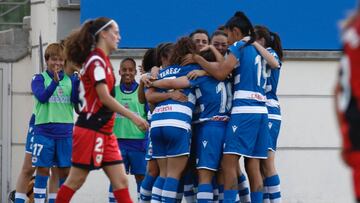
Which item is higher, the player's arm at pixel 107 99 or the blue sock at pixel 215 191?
the player's arm at pixel 107 99

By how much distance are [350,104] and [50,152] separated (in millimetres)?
6395

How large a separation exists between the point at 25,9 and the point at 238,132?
23.8 feet

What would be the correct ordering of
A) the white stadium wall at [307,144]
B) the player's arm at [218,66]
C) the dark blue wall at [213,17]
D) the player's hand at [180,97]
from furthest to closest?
1. the white stadium wall at [307,144]
2. the dark blue wall at [213,17]
3. the player's hand at [180,97]
4. the player's arm at [218,66]

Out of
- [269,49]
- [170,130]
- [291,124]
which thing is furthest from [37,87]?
[291,124]

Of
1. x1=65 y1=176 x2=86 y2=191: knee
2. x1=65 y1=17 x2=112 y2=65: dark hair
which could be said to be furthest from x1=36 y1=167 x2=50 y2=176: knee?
x1=65 y1=17 x2=112 y2=65: dark hair

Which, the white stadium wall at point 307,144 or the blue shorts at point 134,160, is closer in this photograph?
the blue shorts at point 134,160

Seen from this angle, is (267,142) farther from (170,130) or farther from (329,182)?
(329,182)

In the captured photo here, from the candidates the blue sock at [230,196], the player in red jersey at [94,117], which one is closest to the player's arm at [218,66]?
the blue sock at [230,196]

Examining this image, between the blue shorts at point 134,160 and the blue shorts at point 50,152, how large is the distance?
0.85m

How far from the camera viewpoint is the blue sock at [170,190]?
1006cm

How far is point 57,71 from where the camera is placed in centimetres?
1117

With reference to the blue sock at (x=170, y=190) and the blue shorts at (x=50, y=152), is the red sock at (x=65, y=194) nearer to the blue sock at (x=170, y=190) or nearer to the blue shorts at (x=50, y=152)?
the blue sock at (x=170, y=190)

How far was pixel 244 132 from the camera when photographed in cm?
994

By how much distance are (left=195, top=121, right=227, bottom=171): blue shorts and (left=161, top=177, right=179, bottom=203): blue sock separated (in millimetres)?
293
